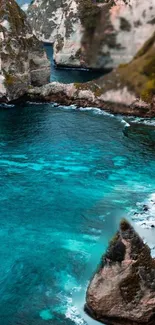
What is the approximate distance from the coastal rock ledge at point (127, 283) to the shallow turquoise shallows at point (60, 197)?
91.2 inches

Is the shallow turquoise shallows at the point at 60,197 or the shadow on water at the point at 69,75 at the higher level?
the shadow on water at the point at 69,75

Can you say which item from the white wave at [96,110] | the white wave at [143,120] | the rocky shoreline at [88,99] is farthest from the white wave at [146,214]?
the white wave at [96,110]

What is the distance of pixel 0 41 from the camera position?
9012cm

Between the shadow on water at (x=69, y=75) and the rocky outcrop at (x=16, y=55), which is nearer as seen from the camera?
the rocky outcrop at (x=16, y=55)

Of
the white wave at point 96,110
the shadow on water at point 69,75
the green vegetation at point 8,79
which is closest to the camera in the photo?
the white wave at point 96,110

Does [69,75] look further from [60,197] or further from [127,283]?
[127,283]

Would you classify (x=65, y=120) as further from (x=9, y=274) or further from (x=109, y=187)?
(x=9, y=274)

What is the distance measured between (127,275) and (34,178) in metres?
27.8

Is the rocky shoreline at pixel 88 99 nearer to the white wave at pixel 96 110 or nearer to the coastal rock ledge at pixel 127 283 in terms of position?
the white wave at pixel 96 110

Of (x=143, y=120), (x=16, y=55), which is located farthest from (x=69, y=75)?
(x=143, y=120)

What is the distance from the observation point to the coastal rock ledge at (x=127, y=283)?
33.3 m

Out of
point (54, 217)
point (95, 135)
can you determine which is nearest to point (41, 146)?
point (95, 135)

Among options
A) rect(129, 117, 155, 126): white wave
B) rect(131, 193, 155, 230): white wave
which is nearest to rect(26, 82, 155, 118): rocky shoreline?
rect(129, 117, 155, 126): white wave

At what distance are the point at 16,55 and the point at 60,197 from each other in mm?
44496
